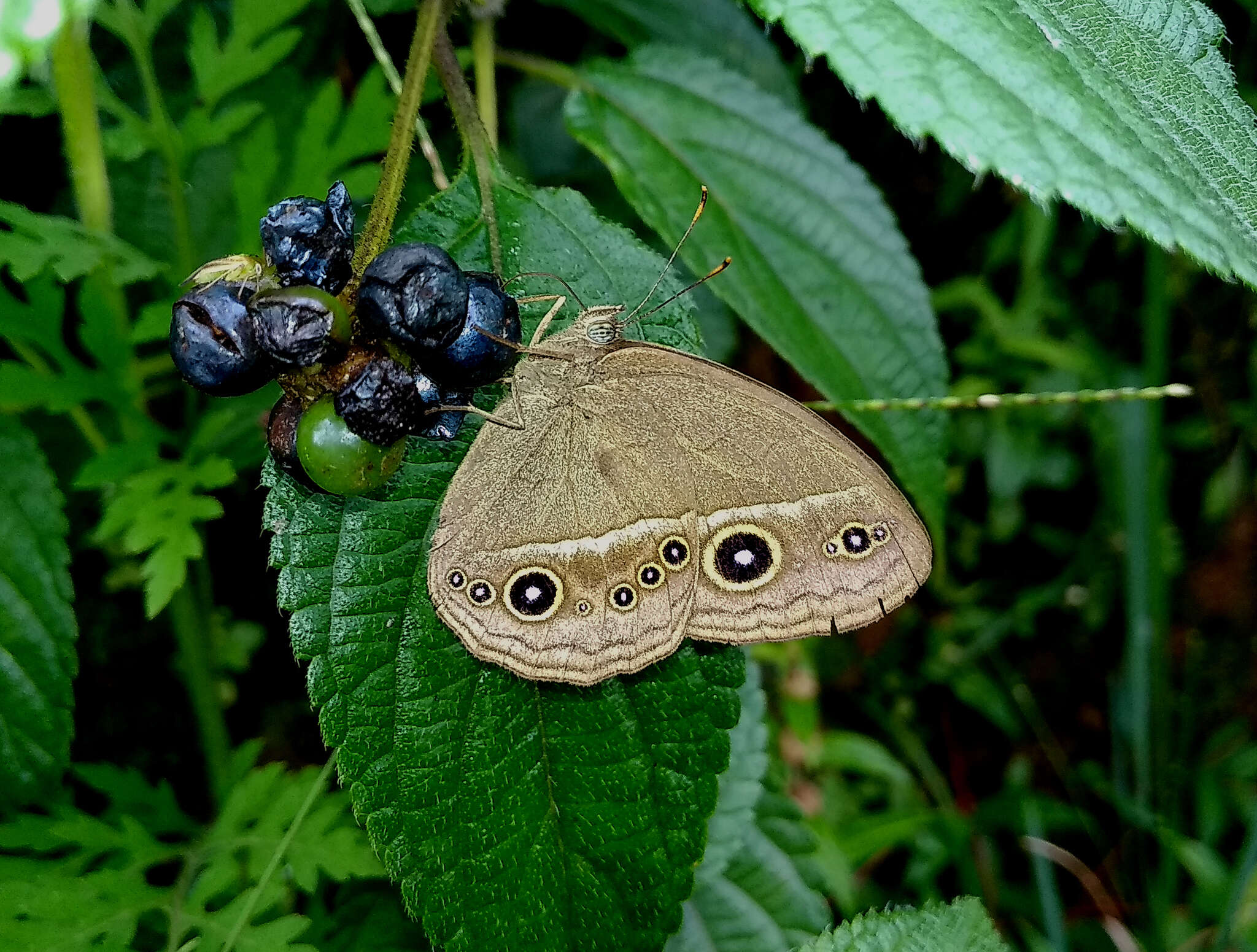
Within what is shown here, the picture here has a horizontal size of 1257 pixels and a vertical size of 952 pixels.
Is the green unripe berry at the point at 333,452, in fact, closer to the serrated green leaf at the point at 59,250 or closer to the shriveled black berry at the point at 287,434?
the shriveled black berry at the point at 287,434

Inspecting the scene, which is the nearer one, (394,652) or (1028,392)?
(394,652)

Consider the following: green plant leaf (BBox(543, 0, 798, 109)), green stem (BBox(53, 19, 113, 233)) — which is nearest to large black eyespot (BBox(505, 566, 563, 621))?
green stem (BBox(53, 19, 113, 233))

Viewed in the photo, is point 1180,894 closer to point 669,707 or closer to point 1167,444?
point 1167,444

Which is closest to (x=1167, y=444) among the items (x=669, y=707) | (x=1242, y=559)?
(x=1242, y=559)

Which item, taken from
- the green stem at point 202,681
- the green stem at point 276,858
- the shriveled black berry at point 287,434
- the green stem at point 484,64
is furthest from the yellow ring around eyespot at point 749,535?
the green stem at point 202,681

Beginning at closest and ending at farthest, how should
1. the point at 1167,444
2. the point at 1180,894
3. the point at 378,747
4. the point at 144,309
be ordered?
the point at 378,747 → the point at 144,309 → the point at 1180,894 → the point at 1167,444

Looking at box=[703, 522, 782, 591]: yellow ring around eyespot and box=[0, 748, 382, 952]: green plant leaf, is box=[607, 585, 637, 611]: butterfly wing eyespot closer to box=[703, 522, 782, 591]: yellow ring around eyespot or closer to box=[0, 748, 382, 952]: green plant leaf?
box=[703, 522, 782, 591]: yellow ring around eyespot
